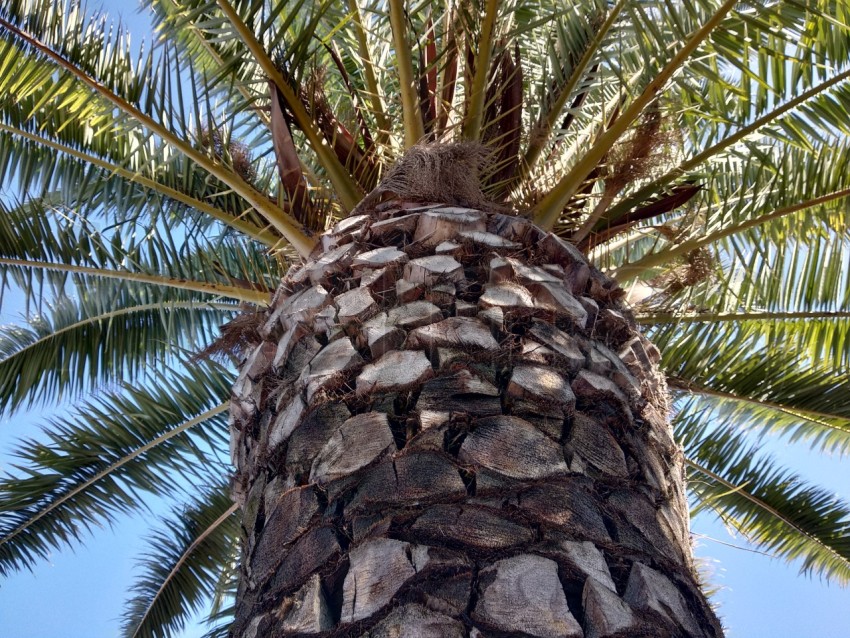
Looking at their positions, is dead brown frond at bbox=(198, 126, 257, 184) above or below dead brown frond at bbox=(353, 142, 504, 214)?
above

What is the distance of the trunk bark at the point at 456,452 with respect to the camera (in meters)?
1.79

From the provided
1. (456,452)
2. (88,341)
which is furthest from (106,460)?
(456,452)

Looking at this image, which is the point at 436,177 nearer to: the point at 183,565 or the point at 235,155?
the point at 235,155

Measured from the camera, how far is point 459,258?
8.94 ft

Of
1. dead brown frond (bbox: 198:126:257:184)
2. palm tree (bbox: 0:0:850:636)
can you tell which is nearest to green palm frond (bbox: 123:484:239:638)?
palm tree (bbox: 0:0:850:636)

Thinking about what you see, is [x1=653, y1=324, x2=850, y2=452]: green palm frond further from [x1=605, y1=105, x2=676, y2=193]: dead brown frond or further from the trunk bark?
the trunk bark

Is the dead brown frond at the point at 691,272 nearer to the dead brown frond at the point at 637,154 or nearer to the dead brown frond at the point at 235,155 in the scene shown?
the dead brown frond at the point at 637,154

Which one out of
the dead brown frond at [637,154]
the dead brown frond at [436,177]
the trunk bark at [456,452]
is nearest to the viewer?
the trunk bark at [456,452]

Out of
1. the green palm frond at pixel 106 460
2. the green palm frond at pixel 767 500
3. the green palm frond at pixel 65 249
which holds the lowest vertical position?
the green palm frond at pixel 767 500

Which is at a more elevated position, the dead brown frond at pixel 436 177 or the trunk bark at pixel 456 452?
the dead brown frond at pixel 436 177

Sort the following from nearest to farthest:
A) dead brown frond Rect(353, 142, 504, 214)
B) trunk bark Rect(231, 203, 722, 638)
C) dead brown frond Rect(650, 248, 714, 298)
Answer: trunk bark Rect(231, 203, 722, 638) → dead brown frond Rect(353, 142, 504, 214) → dead brown frond Rect(650, 248, 714, 298)

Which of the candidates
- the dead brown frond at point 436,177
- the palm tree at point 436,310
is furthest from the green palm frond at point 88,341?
the dead brown frond at point 436,177

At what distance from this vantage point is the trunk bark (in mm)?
1789

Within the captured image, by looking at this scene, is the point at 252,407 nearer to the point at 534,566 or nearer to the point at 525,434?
the point at 525,434
